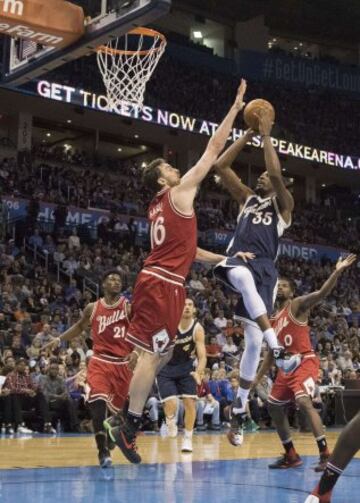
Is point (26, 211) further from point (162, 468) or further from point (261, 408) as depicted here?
point (162, 468)

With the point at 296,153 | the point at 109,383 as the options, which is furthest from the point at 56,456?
the point at 296,153

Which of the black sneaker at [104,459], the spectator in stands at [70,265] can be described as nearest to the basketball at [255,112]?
the black sneaker at [104,459]

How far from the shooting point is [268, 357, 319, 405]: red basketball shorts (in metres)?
7.57

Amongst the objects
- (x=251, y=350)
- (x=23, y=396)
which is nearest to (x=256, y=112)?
(x=251, y=350)

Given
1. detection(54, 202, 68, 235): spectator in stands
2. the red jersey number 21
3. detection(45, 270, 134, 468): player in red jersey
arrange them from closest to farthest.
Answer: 1. the red jersey number 21
2. detection(45, 270, 134, 468): player in red jersey
3. detection(54, 202, 68, 235): spectator in stands

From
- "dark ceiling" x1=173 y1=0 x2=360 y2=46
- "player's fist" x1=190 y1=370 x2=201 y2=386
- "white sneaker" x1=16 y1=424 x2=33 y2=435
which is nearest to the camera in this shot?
"player's fist" x1=190 y1=370 x2=201 y2=386

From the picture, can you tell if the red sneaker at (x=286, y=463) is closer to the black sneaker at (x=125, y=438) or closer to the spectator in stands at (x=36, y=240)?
the black sneaker at (x=125, y=438)

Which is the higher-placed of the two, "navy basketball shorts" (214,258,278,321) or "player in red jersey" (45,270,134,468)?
"navy basketball shorts" (214,258,278,321)

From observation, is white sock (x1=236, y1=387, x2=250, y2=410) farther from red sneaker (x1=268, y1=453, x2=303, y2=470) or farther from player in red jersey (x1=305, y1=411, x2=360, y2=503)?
player in red jersey (x1=305, y1=411, x2=360, y2=503)

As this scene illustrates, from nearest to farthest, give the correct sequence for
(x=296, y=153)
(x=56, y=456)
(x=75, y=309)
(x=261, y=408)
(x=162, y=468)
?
(x=162, y=468) < (x=56, y=456) < (x=261, y=408) < (x=75, y=309) < (x=296, y=153)

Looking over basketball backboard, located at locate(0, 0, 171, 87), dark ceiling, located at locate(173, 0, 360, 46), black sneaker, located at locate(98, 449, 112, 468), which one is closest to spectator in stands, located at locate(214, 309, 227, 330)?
basketball backboard, located at locate(0, 0, 171, 87)

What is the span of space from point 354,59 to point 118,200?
19.1 metres

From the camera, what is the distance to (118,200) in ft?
82.0

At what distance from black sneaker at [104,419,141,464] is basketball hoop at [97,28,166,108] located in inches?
328
